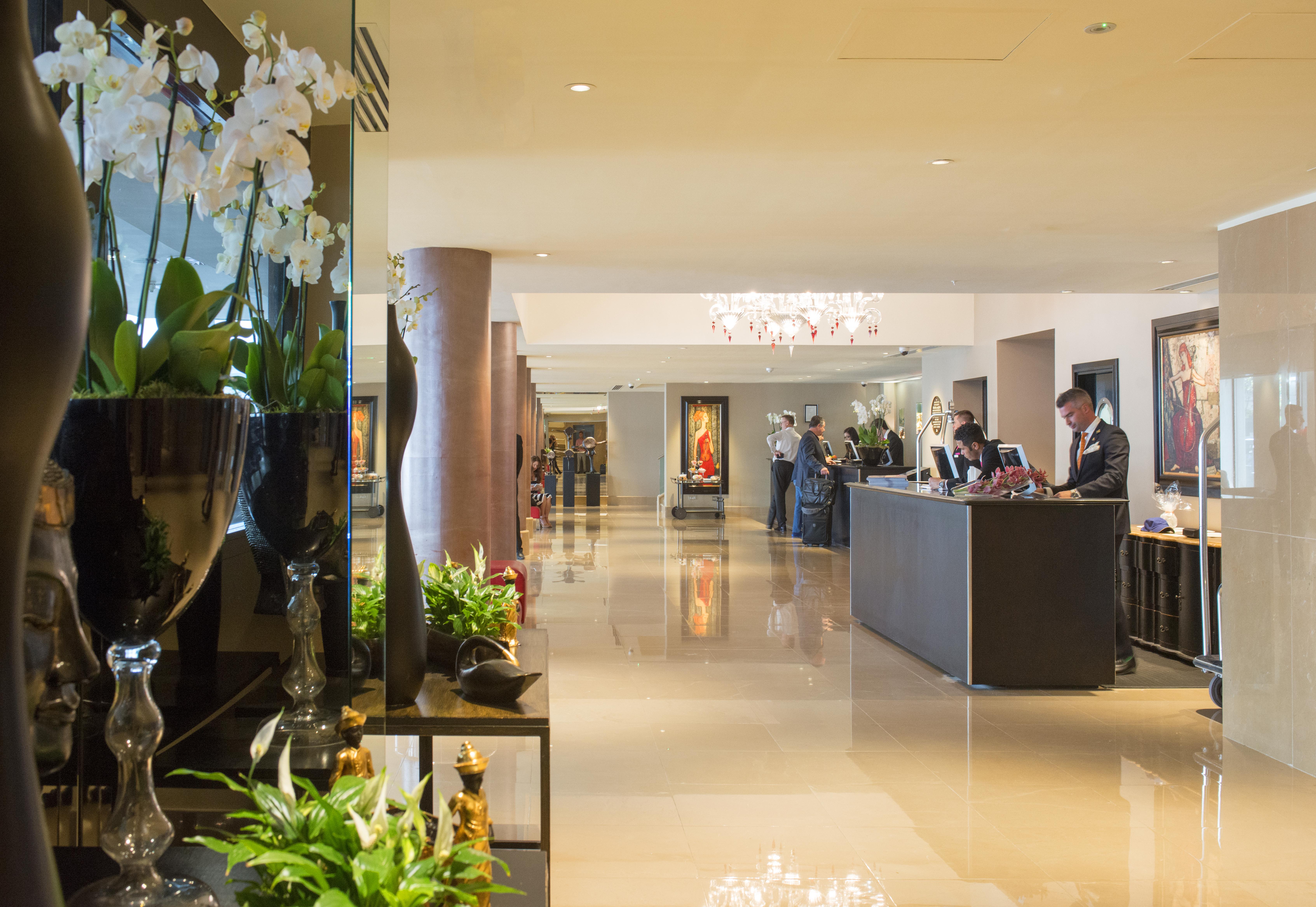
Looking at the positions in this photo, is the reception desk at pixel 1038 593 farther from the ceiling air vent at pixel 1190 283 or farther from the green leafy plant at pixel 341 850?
the green leafy plant at pixel 341 850

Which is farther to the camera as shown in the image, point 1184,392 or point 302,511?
point 1184,392

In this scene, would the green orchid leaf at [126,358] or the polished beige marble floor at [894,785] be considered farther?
the polished beige marble floor at [894,785]

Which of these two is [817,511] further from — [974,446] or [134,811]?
[134,811]

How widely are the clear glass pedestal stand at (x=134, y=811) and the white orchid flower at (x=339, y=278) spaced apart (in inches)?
20.2

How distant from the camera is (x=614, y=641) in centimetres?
707

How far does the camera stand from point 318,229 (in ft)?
3.96

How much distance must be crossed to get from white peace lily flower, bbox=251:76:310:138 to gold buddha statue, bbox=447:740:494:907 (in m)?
0.92

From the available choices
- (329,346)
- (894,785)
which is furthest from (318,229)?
(894,785)

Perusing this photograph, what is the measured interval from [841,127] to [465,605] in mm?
2330

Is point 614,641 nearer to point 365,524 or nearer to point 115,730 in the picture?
point 365,524

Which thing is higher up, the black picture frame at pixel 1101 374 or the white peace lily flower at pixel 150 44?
the black picture frame at pixel 1101 374

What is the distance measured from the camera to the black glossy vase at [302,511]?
116 centimetres

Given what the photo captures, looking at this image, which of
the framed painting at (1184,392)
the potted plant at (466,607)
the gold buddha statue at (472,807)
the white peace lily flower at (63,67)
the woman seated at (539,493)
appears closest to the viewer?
the white peace lily flower at (63,67)

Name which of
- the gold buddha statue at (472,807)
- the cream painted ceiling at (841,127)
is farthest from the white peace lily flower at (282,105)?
the cream painted ceiling at (841,127)
